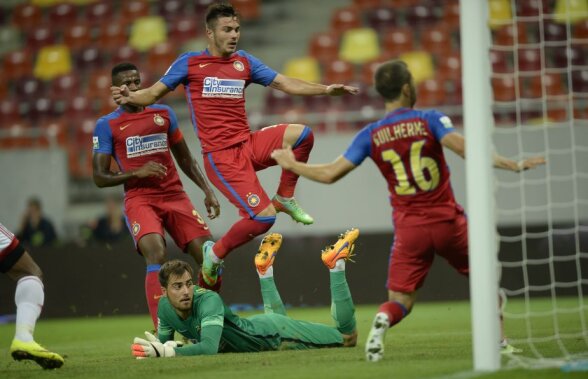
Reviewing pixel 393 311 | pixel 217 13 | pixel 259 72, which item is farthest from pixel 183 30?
pixel 393 311

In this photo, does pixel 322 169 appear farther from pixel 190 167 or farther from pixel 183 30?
pixel 183 30

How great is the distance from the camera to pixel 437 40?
53.5ft

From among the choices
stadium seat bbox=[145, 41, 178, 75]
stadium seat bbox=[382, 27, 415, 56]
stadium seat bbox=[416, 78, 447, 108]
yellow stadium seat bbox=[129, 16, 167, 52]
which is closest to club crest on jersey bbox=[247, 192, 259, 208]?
stadium seat bbox=[416, 78, 447, 108]

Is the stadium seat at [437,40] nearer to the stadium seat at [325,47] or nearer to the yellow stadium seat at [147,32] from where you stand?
the stadium seat at [325,47]

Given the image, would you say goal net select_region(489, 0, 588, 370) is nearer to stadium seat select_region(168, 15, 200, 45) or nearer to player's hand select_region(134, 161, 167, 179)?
player's hand select_region(134, 161, 167, 179)

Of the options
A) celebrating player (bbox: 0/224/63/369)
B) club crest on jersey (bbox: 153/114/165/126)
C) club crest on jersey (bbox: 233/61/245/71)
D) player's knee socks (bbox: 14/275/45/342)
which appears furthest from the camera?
club crest on jersey (bbox: 153/114/165/126)

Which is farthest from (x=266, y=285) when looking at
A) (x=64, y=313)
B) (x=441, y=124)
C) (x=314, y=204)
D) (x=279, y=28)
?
(x=279, y=28)

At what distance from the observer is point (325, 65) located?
16344 mm

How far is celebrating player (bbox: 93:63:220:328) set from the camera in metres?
7.46

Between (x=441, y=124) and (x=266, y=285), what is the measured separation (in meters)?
2.31

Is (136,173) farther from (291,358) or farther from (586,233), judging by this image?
(586,233)

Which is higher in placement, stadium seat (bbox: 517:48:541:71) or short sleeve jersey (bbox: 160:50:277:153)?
stadium seat (bbox: 517:48:541:71)

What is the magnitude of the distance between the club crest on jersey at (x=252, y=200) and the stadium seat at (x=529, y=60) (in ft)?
29.4

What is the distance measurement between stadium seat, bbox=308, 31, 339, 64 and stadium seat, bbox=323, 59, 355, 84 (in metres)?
0.40
